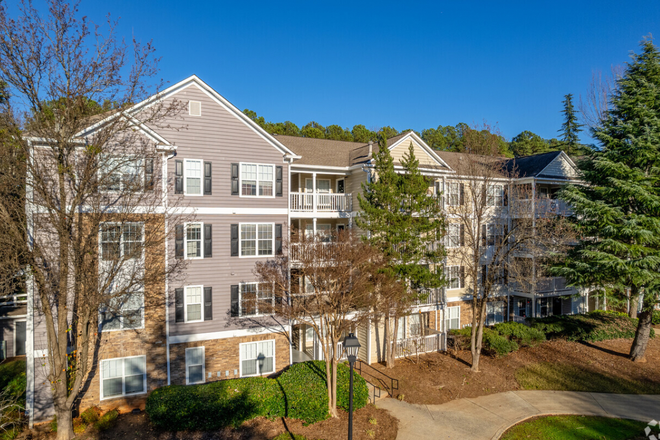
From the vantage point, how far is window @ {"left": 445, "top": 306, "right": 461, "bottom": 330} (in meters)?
22.7

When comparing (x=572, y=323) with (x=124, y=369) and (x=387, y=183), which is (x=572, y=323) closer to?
(x=387, y=183)

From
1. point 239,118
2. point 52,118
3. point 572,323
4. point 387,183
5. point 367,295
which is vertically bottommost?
point 572,323

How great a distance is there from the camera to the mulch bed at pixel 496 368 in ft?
50.9

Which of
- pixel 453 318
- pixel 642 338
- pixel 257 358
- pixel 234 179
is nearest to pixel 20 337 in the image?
pixel 257 358

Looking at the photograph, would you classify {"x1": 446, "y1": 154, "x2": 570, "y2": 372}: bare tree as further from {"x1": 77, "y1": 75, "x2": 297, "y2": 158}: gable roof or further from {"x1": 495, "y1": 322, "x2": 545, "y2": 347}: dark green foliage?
{"x1": 77, "y1": 75, "x2": 297, "y2": 158}: gable roof

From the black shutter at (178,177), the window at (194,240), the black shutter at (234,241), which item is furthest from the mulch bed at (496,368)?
the black shutter at (178,177)

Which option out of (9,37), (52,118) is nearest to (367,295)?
(52,118)

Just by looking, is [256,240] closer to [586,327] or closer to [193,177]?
[193,177]

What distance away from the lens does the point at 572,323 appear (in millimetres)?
21328

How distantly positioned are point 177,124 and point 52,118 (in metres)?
4.55

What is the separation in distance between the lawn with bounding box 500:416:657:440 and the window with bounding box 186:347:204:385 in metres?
11.3

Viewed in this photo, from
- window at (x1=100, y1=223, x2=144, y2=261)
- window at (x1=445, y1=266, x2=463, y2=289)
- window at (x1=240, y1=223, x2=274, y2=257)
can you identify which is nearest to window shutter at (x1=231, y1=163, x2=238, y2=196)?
window at (x1=240, y1=223, x2=274, y2=257)

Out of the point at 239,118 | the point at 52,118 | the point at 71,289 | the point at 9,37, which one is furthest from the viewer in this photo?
the point at 239,118

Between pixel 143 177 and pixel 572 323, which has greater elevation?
pixel 143 177
